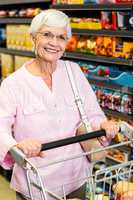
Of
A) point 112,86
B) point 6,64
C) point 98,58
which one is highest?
point 98,58

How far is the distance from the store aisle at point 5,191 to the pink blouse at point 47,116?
208cm

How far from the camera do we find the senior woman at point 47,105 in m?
1.81

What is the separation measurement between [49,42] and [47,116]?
0.34 meters

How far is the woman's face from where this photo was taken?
185 centimetres

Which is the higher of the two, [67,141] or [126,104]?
[67,141]

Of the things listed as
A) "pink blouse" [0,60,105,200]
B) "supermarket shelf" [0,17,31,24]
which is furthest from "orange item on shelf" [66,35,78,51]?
"pink blouse" [0,60,105,200]

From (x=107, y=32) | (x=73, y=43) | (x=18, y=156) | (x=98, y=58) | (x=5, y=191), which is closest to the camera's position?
(x=18, y=156)

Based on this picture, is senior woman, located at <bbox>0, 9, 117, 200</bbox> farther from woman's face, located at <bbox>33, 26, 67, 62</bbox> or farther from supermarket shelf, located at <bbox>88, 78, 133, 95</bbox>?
supermarket shelf, located at <bbox>88, 78, 133, 95</bbox>

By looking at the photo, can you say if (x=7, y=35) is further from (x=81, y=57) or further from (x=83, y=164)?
(x=83, y=164)

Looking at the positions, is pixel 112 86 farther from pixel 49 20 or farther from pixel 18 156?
pixel 18 156

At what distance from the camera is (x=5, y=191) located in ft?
13.3

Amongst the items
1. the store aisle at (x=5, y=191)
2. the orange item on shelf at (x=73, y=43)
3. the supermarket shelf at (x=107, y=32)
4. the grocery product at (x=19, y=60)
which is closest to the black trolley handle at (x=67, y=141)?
the supermarket shelf at (x=107, y=32)

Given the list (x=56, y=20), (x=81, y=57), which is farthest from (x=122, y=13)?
(x=56, y=20)

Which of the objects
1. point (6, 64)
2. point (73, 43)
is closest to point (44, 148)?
point (73, 43)
